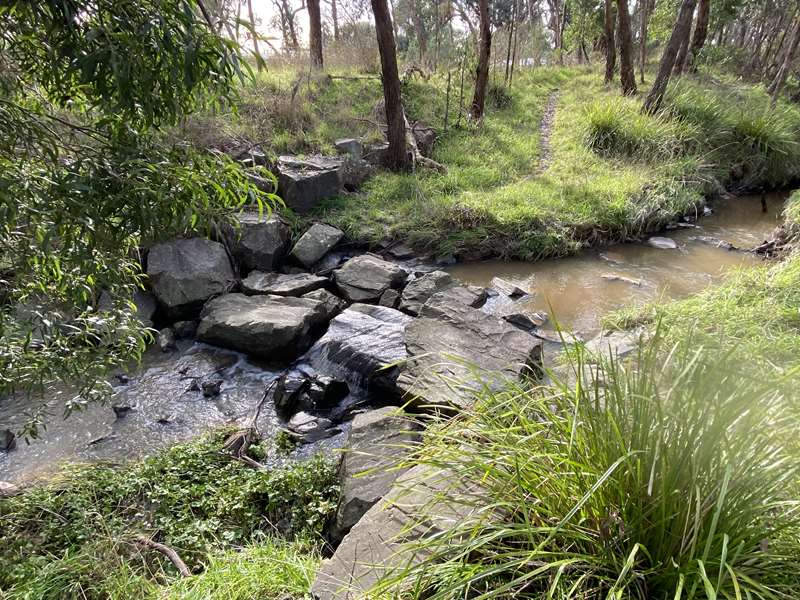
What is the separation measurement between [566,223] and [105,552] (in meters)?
6.42

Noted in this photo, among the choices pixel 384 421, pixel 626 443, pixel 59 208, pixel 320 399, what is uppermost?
pixel 59 208

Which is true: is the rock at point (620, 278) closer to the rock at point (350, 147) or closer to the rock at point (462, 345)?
the rock at point (462, 345)

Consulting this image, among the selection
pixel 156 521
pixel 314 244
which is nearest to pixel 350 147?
pixel 314 244

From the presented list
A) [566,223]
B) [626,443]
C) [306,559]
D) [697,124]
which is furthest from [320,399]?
[697,124]

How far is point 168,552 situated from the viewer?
8.64ft

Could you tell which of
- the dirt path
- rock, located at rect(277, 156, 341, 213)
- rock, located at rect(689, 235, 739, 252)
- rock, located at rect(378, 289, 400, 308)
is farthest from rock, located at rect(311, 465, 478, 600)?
the dirt path

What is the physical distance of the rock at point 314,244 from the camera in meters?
6.59

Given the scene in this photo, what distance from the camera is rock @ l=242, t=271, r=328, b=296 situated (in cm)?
580

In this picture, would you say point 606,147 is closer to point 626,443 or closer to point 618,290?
point 618,290

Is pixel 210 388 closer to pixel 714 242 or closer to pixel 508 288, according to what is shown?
pixel 508 288

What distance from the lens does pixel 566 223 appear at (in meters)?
7.09

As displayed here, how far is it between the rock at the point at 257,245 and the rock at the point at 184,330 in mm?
1178

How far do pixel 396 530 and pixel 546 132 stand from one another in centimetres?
1103

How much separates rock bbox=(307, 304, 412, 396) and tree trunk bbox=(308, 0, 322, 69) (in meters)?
9.10
